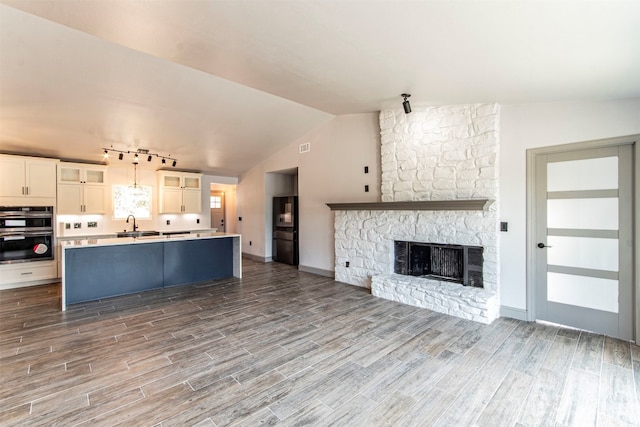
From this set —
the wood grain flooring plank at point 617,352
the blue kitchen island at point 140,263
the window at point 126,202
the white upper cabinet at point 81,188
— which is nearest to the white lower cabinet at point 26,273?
the white upper cabinet at point 81,188

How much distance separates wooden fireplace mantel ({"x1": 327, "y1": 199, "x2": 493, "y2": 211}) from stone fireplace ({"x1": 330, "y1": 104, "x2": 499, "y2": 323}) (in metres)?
0.01

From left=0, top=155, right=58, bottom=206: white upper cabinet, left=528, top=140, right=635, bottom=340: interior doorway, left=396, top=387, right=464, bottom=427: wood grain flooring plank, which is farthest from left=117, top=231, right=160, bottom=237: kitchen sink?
left=528, top=140, right=635, bottom=340: interior doorway

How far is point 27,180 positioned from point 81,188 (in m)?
0.84

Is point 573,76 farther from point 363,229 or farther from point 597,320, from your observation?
point 363,229

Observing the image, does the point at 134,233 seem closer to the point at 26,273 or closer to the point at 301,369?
the point at 26,273

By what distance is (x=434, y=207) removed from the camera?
4152 mm

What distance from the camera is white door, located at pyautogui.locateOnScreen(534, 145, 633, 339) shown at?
3.11m

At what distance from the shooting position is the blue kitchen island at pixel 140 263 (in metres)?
4.31

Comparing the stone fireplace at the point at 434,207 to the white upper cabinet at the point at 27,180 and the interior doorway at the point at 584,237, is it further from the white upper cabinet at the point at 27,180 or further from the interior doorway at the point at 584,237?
the white upper cabinet at the point at 27,180

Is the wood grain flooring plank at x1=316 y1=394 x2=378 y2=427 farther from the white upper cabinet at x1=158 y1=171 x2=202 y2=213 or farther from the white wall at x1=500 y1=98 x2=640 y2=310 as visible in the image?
the white upper cabinet at x1=158 y1=171 x2=202 y2=213

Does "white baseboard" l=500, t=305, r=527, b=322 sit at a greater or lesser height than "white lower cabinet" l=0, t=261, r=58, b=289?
lesser

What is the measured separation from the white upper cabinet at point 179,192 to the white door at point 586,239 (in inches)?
282

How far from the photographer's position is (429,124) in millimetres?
4328

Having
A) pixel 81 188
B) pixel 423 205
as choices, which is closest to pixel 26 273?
pixel 81 188
